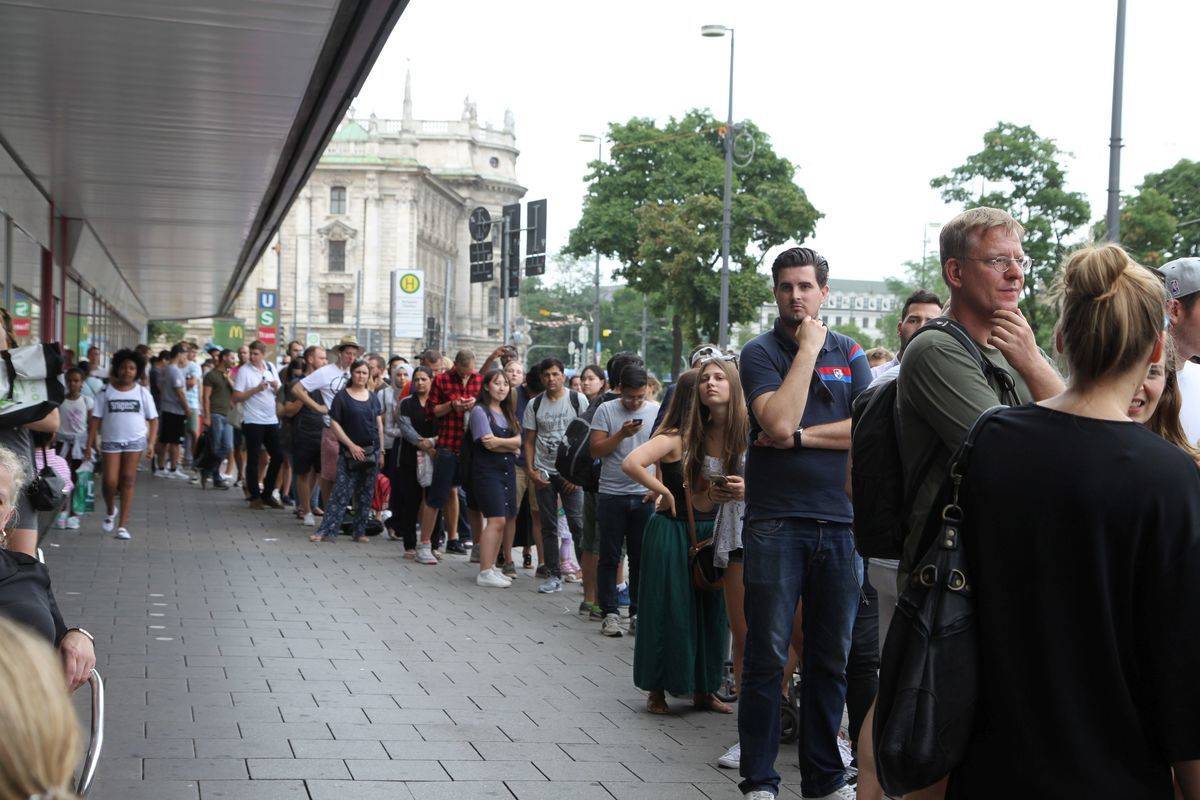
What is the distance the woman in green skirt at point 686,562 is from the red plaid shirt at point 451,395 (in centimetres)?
641

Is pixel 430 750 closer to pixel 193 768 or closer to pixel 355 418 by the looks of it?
pixel 193 768

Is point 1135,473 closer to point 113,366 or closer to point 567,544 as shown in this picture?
point 567,544

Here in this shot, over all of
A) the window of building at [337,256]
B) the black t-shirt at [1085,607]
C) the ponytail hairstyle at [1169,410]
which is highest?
the window of building at [337,256]

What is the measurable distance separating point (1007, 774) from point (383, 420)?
1394 cm

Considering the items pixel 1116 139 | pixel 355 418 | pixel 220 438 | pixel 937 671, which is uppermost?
pixel 1116 139

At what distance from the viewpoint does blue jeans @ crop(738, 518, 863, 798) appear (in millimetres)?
5379

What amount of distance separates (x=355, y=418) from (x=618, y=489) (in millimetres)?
6435

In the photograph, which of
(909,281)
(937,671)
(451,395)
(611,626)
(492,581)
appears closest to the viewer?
(937,671)

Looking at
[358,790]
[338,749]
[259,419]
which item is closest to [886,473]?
[358,790]

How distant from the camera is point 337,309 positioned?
105375 mm

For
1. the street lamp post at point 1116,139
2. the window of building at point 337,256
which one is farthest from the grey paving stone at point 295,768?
the window of building at point 337,256

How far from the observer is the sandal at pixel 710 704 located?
299 inches

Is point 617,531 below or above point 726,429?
below

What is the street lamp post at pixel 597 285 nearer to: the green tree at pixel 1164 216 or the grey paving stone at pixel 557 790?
the green tree at pixel 1164 216
